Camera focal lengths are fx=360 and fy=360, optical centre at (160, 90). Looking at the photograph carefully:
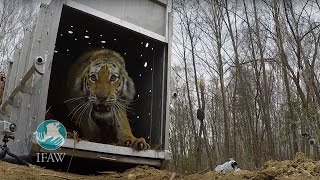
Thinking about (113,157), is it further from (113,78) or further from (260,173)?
(260,173)

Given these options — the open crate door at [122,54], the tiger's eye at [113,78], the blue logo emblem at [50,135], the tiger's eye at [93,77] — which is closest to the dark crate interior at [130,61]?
the open crate door at [122,54]

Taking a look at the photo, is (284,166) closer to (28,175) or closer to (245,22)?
(28,175)

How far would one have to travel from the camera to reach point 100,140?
4695 mm

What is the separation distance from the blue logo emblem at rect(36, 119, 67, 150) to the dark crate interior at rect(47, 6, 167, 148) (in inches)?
52.7

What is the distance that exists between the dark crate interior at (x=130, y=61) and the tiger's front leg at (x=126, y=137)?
27 centimetres

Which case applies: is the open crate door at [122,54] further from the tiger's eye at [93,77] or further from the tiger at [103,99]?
the tiger's eye at [93,77]

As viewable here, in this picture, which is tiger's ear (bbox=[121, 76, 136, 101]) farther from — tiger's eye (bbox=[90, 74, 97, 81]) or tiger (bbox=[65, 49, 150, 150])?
tiger's eye (bbox=[90, 74, 97, 81])

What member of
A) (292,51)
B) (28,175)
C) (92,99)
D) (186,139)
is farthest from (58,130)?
(186,139)

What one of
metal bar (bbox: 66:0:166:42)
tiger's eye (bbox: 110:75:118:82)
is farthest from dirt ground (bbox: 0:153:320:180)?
metal bar (bbox: 66:0:166:42)

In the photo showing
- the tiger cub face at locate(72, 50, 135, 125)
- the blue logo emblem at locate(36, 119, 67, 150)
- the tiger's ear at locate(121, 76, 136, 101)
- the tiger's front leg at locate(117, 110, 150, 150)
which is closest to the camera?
the blue logo emblem at locate(36, 119, 67, 150)

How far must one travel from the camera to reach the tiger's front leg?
4.12 m

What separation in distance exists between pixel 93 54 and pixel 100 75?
2.11 ft

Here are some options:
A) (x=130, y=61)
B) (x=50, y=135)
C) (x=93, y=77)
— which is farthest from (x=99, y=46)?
(x=50, y=135)

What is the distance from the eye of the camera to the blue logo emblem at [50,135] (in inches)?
128
